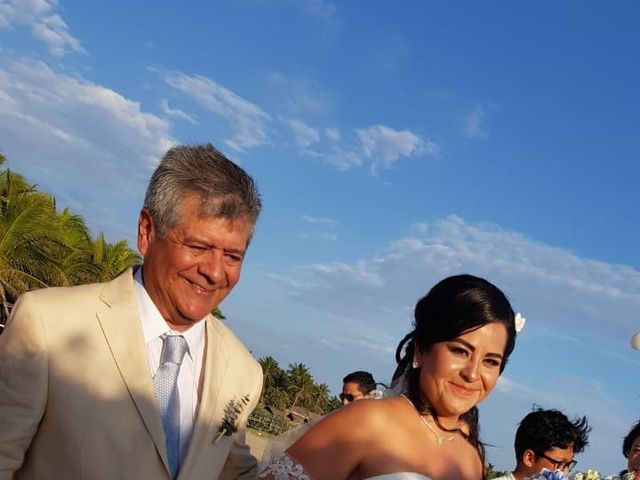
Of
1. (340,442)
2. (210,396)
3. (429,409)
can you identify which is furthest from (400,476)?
(210,396)

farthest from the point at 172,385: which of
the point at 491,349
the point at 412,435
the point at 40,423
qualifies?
the point at 491,349

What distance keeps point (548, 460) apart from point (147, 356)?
4.03 m

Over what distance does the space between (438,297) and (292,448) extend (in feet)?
3.45

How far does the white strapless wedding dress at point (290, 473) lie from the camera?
3754 mm

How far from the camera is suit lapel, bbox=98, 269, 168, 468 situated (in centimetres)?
332

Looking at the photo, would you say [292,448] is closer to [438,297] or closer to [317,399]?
[438,297]

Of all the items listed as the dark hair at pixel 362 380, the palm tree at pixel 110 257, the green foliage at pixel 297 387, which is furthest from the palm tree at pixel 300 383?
the dark hair at pixel 362 380

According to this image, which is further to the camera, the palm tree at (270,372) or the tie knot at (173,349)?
the palm tree at (270,372)

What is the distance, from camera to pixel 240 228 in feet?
11.6

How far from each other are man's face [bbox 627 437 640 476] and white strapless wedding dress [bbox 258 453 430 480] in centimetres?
271

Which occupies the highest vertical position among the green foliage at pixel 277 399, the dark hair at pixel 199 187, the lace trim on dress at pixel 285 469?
the dark hair at pixel 199 187

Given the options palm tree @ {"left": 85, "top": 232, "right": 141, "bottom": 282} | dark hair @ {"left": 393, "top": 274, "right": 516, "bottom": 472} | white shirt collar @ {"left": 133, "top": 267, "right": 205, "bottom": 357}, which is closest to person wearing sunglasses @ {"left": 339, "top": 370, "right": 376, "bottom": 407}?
dark hair @ {"left": 393, "top": 274, "right": 516, "bottom": 472}

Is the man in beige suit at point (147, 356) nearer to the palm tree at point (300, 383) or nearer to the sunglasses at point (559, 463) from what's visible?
the sunglasses at point (559, 463)

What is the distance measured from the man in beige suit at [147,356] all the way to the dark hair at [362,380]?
4979mm
